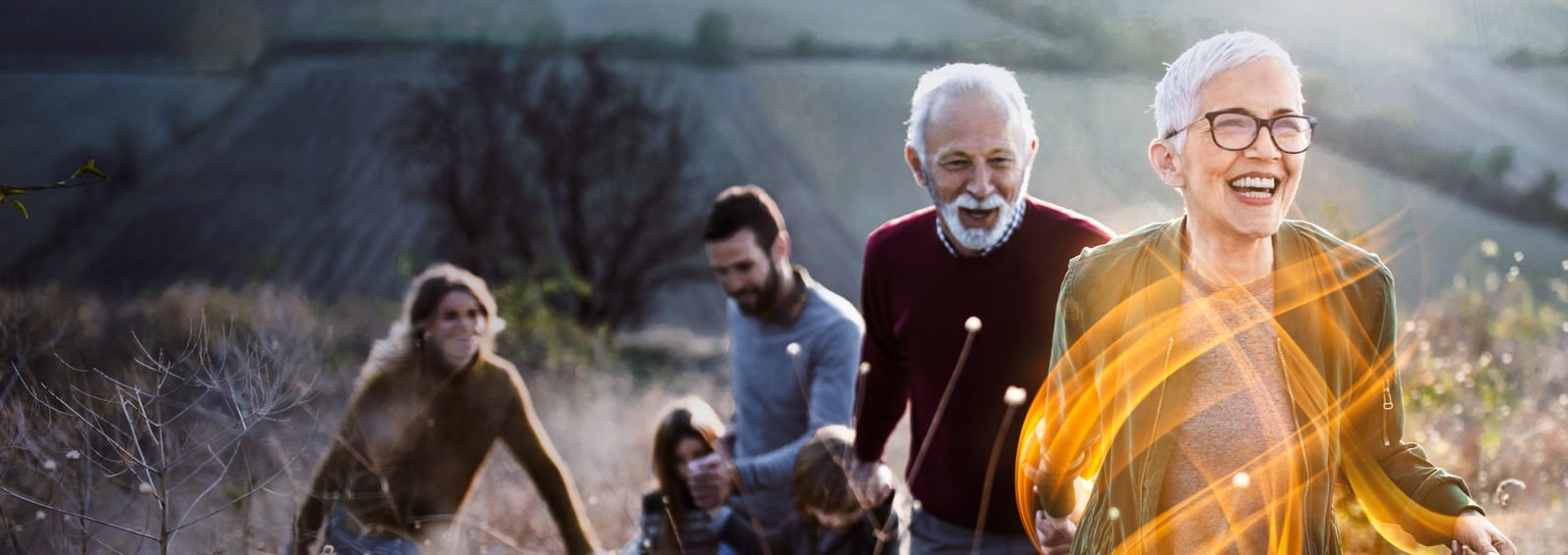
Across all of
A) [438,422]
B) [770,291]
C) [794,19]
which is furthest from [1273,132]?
[794,19]

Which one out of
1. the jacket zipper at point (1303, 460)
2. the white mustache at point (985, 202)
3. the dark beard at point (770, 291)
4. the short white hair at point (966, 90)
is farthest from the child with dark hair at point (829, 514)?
the jacket zipper at point (1303, 460)

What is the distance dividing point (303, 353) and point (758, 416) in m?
1.86

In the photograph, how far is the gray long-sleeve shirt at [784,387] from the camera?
4309 millimetres

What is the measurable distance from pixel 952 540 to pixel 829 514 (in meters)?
0.65

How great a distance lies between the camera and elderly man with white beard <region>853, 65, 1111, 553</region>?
303 centimetres

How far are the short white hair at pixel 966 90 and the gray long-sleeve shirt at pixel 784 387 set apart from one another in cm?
140

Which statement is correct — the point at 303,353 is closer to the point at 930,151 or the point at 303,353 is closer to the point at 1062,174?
the point at 930,151

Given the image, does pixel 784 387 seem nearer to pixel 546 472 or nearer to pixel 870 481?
pixel 870 481

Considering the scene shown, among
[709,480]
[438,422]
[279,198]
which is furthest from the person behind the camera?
[279,198]

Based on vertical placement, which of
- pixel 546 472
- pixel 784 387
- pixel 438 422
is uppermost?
pixel 784 387

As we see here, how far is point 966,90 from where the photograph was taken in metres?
3.00

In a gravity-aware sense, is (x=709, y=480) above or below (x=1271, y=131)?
below

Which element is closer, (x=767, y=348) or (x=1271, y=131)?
(x=1271, y=131)

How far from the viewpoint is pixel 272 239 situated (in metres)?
25.6
